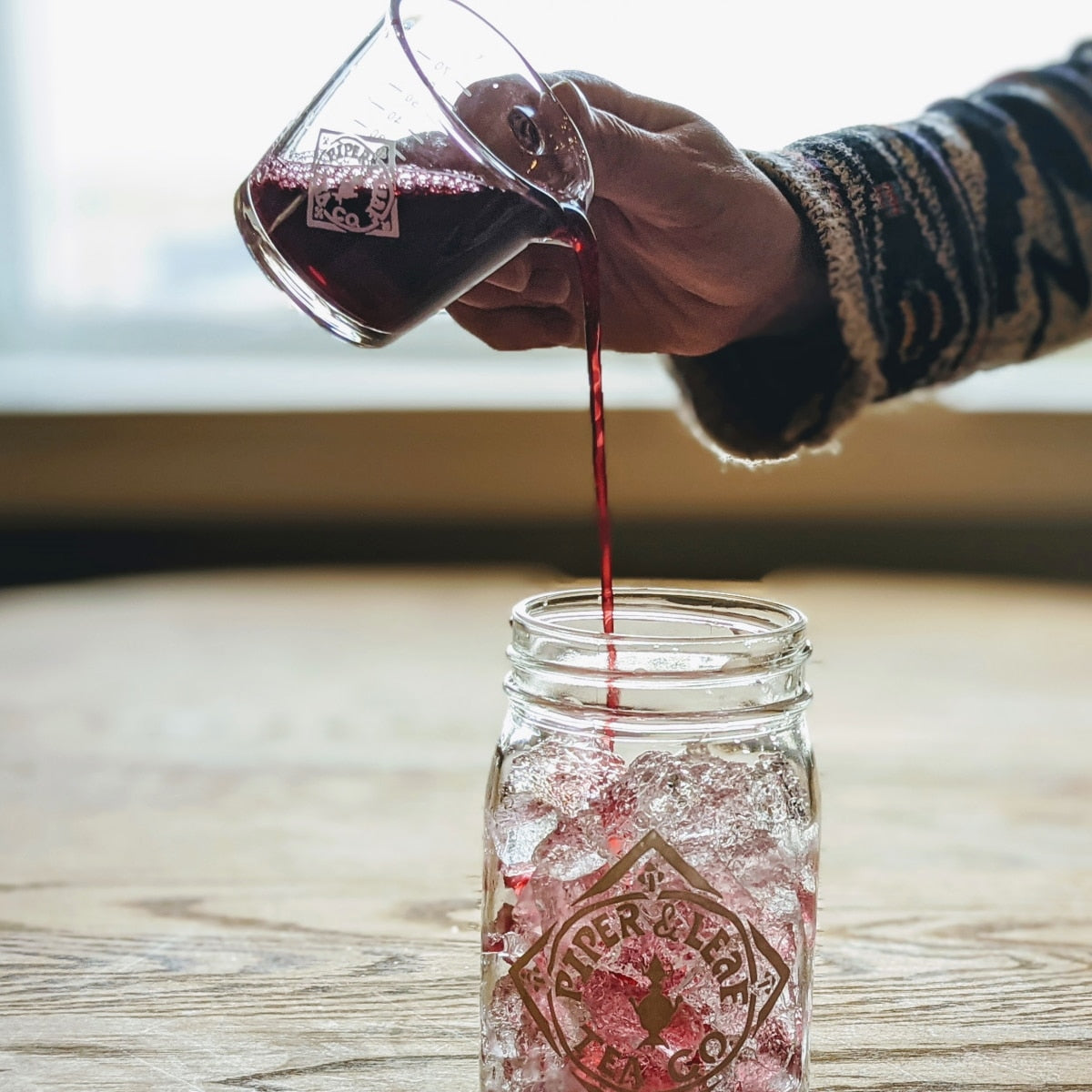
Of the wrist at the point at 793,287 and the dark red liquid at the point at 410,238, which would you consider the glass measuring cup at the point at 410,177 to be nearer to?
the dark red liquid at the point at 410,238

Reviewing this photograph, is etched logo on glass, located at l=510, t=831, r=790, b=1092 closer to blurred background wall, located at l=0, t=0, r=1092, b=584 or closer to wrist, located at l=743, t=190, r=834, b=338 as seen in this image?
wrist, located at l=743, t=190, r=834, b=338

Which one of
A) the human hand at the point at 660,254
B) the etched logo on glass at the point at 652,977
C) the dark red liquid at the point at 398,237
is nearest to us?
the etched logo on glass at the point at 652,977

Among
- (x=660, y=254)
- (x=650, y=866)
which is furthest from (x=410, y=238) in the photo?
(x=650, y=866)

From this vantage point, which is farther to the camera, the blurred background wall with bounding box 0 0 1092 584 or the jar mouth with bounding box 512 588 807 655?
the blurred background wall with bounding box 0 0 1092 584

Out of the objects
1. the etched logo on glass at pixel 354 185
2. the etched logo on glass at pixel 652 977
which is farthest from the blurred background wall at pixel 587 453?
the etched logo on glass at pixel 652 977

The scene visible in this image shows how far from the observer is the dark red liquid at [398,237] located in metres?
0.70

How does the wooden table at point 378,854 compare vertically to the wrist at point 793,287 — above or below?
below

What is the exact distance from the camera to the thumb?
75 centimetres

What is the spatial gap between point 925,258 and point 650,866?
579 mm

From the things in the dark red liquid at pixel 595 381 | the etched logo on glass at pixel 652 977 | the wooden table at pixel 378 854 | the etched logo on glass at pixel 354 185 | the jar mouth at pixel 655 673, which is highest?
the etched logo on glass at pixel 354 185

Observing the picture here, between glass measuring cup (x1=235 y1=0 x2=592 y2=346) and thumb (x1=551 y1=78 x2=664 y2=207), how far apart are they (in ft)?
0.06

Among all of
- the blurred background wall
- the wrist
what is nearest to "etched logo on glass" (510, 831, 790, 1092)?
the wrist

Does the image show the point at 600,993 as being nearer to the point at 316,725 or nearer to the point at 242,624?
the point at 316,725

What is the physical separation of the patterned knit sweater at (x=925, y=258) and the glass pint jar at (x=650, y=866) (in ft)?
1.28
